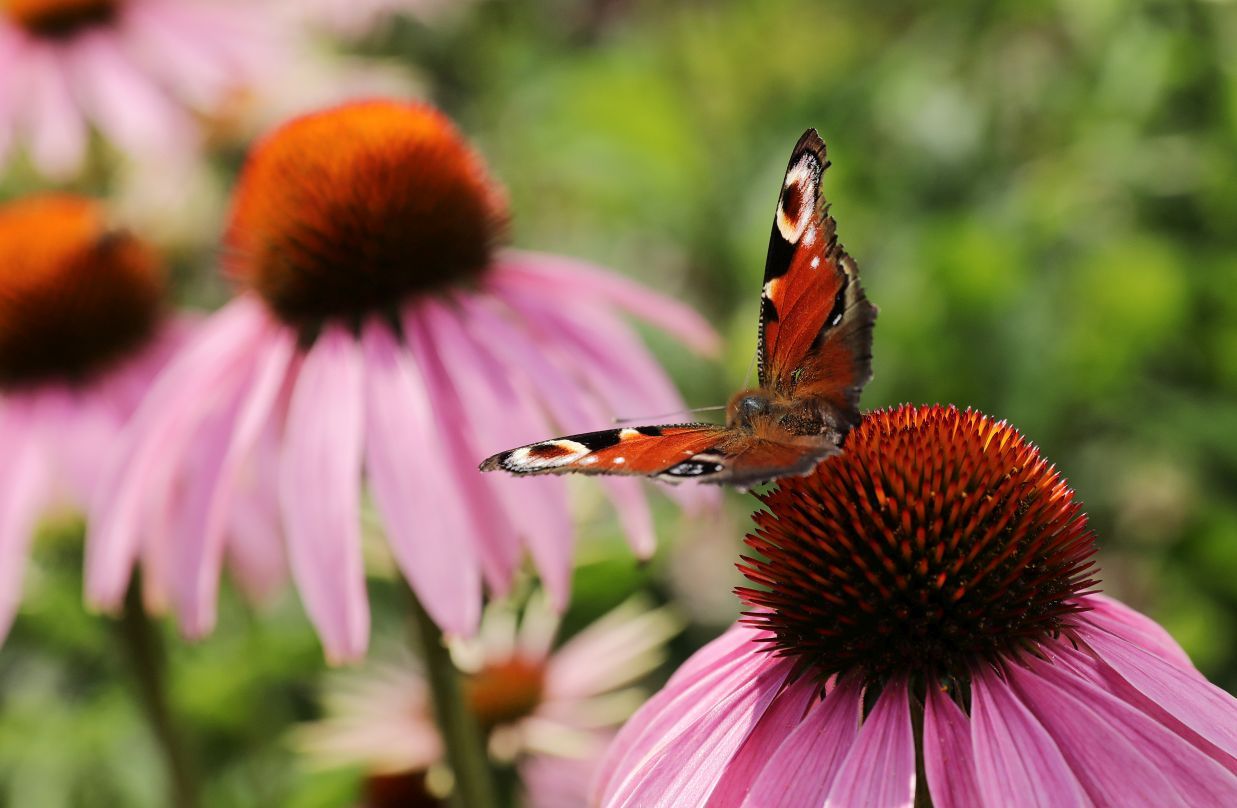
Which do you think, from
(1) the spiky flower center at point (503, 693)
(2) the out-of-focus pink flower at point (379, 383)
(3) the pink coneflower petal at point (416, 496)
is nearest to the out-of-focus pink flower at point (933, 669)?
(3) the pink coneflower petal at point (416, 496)

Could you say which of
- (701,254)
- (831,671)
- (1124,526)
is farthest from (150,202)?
(831,671)

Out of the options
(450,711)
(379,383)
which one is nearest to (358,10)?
(379,383)

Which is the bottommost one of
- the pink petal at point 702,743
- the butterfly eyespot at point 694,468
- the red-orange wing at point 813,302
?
the pink petal at point 702,743

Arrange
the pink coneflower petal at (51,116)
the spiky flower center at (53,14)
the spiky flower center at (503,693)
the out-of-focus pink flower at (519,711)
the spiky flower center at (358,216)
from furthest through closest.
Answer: the spiky flower center at (53,14) → the pink coneflower petal at (51,116) → the spiky flower center at (503,693) → the out-of-focus pink flower at (519,711) → the spiky flower center at (358,216)

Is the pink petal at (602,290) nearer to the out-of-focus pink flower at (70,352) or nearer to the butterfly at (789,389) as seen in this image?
the butterfly at (789,389)

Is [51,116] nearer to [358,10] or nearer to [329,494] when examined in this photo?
[358,10]

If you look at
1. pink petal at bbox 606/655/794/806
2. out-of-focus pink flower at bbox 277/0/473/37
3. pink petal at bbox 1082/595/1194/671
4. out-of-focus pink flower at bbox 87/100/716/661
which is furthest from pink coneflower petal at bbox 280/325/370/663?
out-of-focus pink flower at bbox 277/0/473/37

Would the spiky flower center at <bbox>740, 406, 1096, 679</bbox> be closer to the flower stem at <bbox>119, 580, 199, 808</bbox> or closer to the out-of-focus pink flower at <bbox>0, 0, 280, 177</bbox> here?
the flower stem at <bbox>119, 580, 199, 808</bbox>
